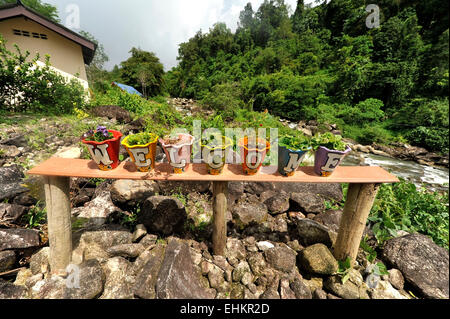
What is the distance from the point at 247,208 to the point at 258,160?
5.03ft

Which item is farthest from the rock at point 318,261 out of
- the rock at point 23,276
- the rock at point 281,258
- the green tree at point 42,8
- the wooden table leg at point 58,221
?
the green tree at point 42,8

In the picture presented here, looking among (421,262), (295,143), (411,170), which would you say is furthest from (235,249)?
(411,170)

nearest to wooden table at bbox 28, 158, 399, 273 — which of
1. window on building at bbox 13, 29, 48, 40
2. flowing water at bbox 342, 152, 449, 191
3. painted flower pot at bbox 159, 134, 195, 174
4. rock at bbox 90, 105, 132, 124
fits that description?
painted flower pot at bbox 159, 134, 195, 174

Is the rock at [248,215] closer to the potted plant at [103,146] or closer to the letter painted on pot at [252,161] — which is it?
the letter painted on pot at [252,161]

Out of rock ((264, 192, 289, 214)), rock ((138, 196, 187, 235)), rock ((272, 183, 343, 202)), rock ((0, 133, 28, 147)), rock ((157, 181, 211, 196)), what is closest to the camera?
rock ((138, 196, 187, 235))

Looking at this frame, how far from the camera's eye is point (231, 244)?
8.00 feet

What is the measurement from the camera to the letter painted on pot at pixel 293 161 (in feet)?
5.40

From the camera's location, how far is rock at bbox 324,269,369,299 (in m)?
1.87

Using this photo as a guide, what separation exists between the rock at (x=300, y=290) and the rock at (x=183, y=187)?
2134mm

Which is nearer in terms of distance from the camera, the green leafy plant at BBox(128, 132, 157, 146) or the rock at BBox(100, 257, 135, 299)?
the green leafy plant at BBox(128, 132, 157, 146)

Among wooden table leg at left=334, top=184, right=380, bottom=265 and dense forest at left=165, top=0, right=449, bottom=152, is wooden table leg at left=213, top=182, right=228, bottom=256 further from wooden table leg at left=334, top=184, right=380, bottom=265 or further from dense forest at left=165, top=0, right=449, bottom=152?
dense forest at left=165, top=0, right=449, bottom=152

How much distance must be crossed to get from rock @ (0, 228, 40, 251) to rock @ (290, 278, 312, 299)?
9.75 ft

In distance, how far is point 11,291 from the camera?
5.58 ft

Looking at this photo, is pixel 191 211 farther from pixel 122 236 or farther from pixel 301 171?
pixel 301 171
